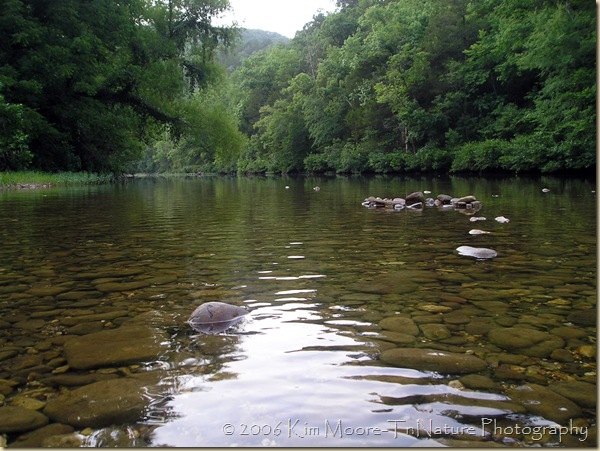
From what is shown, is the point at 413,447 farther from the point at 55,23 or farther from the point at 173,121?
the point at 173,121

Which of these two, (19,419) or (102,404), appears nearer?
(19,419)

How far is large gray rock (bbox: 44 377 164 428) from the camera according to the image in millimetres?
1804

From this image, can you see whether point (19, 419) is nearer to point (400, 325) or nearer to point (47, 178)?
point (400, 325)

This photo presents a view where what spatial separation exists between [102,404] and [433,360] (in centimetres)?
149

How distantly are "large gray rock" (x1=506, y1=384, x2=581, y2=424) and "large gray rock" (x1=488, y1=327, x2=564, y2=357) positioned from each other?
0.41m

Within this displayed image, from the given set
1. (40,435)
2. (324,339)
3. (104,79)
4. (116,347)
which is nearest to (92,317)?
(116,347)

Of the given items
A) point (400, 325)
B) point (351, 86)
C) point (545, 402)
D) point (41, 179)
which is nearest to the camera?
point (545, 402)

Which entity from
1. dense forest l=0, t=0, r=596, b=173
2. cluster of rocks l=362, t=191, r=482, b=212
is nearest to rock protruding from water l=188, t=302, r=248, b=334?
cluster of rocks l=362, t=191, r=482, b=212

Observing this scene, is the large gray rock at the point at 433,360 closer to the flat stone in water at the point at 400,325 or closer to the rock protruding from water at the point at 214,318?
the flat stone in water at the point at 400,325

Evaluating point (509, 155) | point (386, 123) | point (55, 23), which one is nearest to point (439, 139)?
point (386, 123)

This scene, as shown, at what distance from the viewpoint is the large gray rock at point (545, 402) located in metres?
1.79

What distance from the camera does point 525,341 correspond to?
2.50m

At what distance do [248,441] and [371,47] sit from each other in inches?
1602

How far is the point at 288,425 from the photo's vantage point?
1.76 metres
